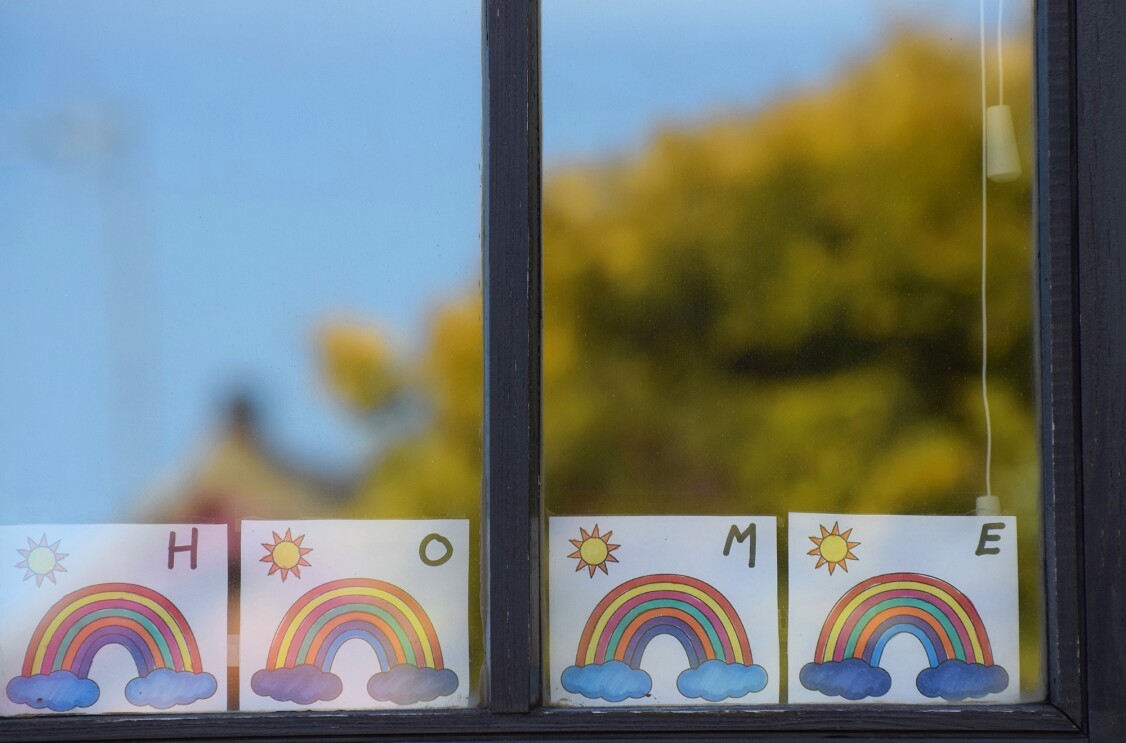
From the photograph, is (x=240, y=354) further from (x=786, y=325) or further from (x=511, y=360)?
(x=786, y=325)

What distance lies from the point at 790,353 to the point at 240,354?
1.17 meters

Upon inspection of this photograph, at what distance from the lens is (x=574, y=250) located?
2295mm

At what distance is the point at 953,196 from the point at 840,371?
1.47 ft

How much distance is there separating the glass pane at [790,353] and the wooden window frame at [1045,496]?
0.06m

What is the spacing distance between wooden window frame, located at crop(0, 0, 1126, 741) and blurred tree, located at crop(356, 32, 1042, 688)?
0.23 ft

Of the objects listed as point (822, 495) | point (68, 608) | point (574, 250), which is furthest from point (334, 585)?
point (822, 495)

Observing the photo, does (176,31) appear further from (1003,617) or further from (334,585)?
(1003,617)

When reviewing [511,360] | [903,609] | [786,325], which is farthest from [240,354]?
[903,609]

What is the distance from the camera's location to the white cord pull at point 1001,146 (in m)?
2.28

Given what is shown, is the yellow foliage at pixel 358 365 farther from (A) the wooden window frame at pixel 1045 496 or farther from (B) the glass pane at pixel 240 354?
(A) the wooden window frame at pixel 1045 496

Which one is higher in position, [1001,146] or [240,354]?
[1001,146]

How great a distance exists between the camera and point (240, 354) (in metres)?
2.29

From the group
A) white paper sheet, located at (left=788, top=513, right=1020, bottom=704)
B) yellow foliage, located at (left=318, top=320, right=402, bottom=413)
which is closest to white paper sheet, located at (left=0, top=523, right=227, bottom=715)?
yellow foliage, located at (left=318, top=320, right=402, bottom=413)

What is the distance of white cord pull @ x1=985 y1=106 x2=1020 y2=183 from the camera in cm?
228
